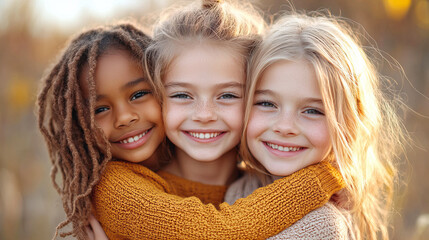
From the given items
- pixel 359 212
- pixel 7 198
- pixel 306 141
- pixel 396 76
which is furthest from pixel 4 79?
pixel 396 76

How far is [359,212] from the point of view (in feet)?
7.64

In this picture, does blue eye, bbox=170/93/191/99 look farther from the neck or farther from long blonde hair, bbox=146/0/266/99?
the neck

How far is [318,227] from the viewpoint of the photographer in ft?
6.59

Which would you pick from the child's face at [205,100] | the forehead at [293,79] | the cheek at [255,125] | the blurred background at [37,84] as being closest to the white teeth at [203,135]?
the child's face at [205,100]

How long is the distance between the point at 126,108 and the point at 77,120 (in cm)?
27

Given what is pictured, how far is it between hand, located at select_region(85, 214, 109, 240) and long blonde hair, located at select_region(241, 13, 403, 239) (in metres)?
0.89

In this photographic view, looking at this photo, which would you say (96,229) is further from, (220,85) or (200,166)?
(220,85)

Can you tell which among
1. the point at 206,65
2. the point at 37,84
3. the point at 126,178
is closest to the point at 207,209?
the point at 126,178

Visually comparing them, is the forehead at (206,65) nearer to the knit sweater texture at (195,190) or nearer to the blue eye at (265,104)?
the blue eye at (265,104)

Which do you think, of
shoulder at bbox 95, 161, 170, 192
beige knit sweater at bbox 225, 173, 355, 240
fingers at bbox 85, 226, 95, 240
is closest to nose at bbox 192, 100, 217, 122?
shoulder at bbox 95, 161, 170, 192

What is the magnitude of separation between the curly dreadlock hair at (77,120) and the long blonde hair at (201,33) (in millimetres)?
116

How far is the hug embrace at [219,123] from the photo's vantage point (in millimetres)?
2021

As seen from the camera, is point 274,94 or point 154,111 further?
point 154,111

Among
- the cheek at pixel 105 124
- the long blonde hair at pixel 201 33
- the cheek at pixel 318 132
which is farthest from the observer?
the long blonde hair at pixel 201 33
